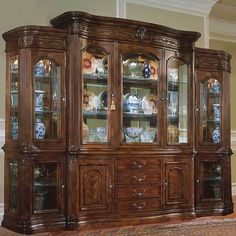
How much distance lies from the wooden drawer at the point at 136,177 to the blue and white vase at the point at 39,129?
0.86m

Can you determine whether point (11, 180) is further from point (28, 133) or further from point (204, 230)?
point (204, 230)

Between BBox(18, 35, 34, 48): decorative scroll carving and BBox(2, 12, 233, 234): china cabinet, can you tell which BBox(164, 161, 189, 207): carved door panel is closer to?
BBox(2, 12, 233, 234): china cabinet

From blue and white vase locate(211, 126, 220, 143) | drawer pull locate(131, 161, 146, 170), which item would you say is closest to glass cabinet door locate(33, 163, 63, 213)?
drawer pull locate(131, 161, 146, 170)

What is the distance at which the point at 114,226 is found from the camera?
4523 mm

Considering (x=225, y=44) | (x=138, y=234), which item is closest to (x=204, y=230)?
(x=138, y=234)

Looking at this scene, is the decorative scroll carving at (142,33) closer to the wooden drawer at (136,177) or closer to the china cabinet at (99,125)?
the china cabinet at (99,125)

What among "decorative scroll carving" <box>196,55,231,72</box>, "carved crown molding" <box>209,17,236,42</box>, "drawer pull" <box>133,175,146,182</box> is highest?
"carved crown molding" <box>209,17,236,42</box>

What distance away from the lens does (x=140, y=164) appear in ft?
15.5

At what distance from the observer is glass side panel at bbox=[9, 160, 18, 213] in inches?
173

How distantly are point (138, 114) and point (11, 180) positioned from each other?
4.84ft

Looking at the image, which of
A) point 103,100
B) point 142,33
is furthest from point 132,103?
point 142,33

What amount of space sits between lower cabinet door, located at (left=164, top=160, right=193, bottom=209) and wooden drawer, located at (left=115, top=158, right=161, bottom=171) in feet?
0.42

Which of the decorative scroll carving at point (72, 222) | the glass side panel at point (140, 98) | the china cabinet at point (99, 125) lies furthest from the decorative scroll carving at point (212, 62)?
the decorative scroll carving at point (72, 222)

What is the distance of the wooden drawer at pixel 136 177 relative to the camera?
461cm
